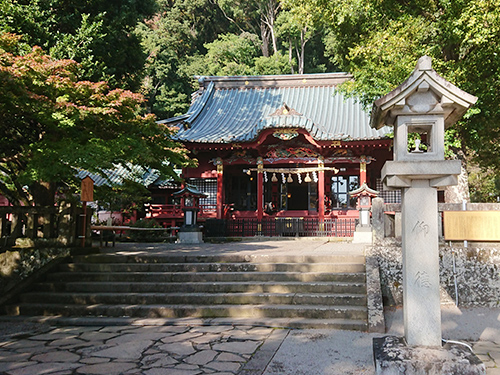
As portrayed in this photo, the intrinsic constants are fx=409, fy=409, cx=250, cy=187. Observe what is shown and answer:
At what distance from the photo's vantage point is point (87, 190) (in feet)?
32.8

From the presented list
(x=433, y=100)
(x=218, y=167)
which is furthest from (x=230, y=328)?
(x=218, y=167)

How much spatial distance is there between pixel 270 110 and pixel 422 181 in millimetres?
16498

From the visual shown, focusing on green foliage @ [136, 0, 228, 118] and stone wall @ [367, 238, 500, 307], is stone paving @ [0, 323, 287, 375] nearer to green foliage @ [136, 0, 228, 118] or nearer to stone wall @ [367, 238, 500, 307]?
stone wall @ [367, 238, 500, 307]

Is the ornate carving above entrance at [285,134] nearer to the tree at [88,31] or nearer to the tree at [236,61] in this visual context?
the tree at [88,31]

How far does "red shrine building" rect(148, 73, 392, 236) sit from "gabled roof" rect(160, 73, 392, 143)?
50 mm

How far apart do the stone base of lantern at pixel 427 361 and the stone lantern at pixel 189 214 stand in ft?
Result: 36.1

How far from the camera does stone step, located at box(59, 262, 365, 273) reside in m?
7.89

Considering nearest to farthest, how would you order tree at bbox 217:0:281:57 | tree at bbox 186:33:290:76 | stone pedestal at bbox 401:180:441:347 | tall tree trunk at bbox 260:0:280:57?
stone pedestal at bbox 401:180:441:347 < tree at bbox 186:33:290:76 < tall tree trunk at bbox 260:0:280:57 < tree at bbox 217:0:281:57

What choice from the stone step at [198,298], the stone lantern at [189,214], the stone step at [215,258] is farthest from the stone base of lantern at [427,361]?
the stone lantern at [189,214]

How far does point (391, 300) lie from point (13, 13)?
14024 millimetres

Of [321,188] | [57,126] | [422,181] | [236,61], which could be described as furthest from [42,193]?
[236,61]

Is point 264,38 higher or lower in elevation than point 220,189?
higher

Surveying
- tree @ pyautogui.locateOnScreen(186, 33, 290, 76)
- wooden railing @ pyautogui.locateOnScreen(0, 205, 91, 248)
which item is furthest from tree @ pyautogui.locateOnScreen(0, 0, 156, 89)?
tree @ pyautogui.locateOnScreen(186, 33, 290, 76)

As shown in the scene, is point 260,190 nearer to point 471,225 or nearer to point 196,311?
point 471,225
